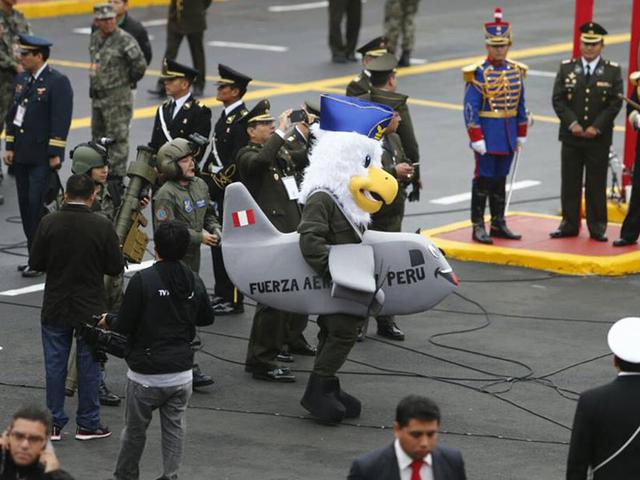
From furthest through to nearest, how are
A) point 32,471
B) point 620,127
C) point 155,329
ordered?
point 620,127 → point 155,329 → point 32,471

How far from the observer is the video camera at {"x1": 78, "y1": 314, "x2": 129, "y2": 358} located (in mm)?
9031

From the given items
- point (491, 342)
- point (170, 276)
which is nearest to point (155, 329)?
point (170, 276)

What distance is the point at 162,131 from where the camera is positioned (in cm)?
1273

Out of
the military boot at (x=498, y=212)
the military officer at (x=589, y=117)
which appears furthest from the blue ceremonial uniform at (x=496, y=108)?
the military officer at (x=589, y=117)

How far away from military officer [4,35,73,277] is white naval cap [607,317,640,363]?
749 cm

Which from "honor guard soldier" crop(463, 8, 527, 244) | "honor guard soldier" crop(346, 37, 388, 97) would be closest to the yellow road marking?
"honor guard soldier" crop(463, 8, 527, 244)

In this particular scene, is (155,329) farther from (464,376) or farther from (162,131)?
(162,131)

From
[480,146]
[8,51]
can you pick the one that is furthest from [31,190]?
[8,51]

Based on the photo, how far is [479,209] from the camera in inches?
588

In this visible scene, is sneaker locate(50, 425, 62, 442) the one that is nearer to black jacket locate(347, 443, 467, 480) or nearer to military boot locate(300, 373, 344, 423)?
military boot locate(300, 373, 344, 423)

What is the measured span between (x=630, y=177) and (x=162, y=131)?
5.35 metres

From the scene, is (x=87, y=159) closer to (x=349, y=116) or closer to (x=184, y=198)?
(x=184, y=198)

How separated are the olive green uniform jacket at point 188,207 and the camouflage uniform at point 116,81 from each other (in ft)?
19.5

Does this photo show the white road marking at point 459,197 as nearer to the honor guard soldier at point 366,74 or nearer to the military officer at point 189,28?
the honor guard soldier at point 366,74
